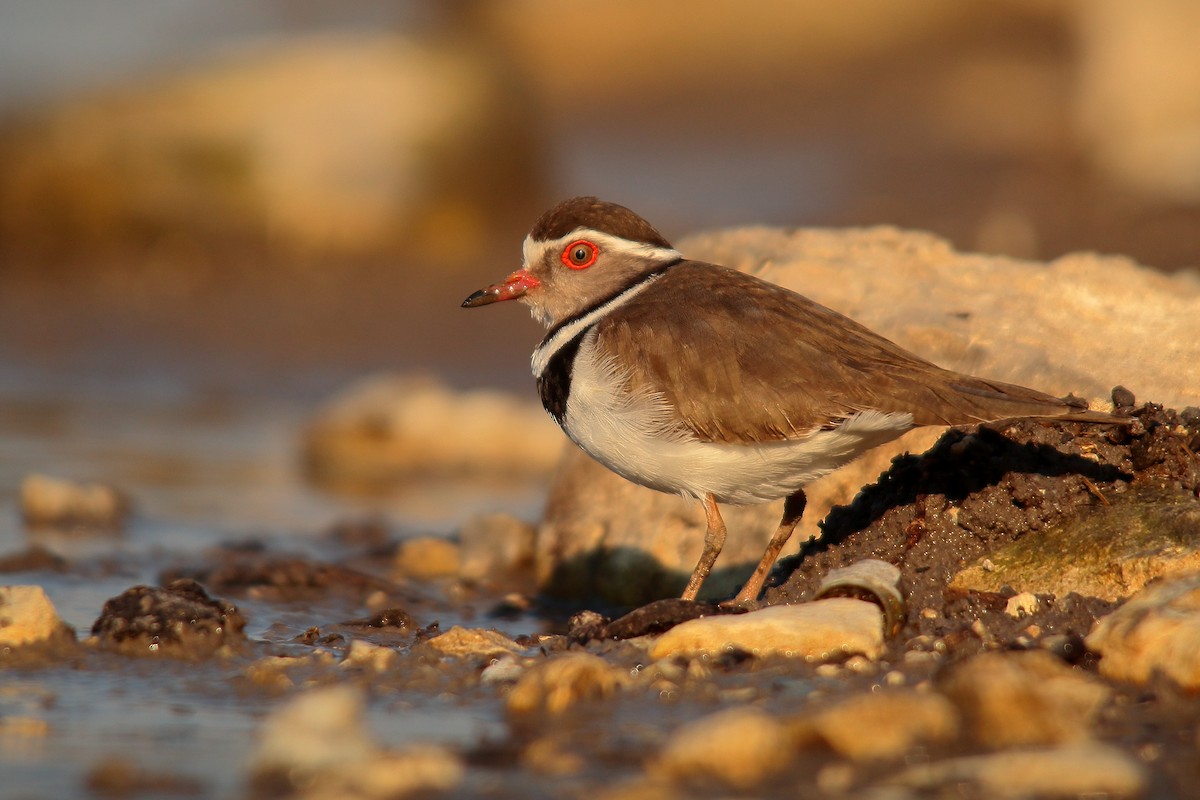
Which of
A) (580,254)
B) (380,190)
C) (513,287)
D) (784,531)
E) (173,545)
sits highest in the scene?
(380,190)

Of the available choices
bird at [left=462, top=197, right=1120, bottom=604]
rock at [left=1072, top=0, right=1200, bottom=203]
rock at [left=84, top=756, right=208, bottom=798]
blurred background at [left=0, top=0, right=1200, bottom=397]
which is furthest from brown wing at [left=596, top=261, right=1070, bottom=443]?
rock at [left=1072, top=0, right=1200, bottom=203]

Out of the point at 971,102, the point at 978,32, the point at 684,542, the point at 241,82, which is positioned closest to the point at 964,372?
the point at 684,542

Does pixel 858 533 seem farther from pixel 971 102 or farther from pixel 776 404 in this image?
pixel 971 102

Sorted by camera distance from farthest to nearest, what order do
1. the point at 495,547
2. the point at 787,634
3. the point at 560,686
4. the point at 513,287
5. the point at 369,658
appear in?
1. the point at 495,547
2. the point at 513,287
3. the point at 369,658
4. the point at 787,634
5. the point at 560,686

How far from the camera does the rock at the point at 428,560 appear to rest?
7996 millimetres

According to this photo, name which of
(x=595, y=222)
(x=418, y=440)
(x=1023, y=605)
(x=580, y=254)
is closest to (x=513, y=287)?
(x=580, y=254)

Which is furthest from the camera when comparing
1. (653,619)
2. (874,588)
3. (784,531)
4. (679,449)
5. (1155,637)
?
(784,531)

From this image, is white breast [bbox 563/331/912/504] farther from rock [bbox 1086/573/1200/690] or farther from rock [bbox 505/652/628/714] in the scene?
Answer: rock [bbox 505/652/628/714]

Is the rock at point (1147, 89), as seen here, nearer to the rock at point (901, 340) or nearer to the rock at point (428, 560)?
the rock at point (901, 340)

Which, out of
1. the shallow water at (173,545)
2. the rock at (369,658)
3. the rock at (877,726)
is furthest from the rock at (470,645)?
the rock at (877,726)

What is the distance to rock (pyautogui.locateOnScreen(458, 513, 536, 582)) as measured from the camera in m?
7.79

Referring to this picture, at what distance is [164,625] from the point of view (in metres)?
5.42

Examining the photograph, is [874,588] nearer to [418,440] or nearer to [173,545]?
[173,545]

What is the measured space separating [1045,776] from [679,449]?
2.28 metres
